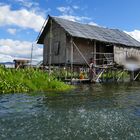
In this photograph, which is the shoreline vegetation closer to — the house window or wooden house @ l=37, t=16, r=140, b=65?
wooden house @ l=37, t=16, r=140, b=65

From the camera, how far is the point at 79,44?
2975cm

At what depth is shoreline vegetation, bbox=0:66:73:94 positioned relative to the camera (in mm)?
16852

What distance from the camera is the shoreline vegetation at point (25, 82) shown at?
1685 cm

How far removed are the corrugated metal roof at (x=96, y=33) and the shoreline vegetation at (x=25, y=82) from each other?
867 cm

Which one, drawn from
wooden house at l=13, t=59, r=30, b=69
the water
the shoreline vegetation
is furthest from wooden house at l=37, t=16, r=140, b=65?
the water

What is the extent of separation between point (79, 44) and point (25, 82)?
41.8ft

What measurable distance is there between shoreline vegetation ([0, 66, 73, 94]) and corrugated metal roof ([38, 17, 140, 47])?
8.67m

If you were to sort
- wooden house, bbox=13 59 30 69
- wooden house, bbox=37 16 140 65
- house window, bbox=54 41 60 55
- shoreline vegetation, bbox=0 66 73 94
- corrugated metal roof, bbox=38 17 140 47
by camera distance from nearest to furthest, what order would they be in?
shoreline vegetation, bbox=0 66 73 94 < wooden house, bbox=13 59 30 69 < corrugated metal roof, bbox=38 17 140 47 < wooden house, bbox=37 16 140 65 < house window, bbox=54 41 60 55

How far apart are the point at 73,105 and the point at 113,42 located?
1948cm

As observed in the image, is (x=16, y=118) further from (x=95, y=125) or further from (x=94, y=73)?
(x=94, y=73)

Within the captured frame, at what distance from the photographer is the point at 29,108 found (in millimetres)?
11180

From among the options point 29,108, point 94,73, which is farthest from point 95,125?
point 94,73

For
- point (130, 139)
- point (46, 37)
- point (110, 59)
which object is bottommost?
point (130, 139)

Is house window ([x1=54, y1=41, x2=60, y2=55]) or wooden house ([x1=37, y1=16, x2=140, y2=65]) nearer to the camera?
wooden house ([x1=37, y1=16, x2=140, y2=65])
